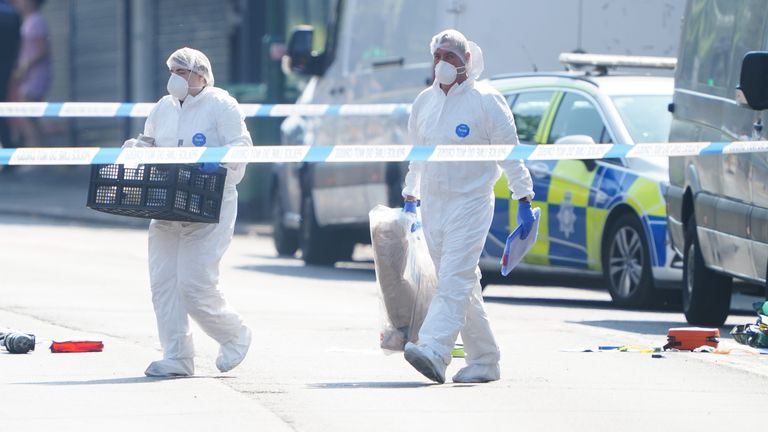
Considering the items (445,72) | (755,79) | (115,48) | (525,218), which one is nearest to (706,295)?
(755,79)

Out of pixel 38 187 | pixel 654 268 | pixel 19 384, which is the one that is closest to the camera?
pixel 19 384

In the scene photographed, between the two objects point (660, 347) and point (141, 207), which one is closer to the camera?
point (141, 207)

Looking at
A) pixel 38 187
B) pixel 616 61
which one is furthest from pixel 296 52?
pixel 38 187

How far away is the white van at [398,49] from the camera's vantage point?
15961mm

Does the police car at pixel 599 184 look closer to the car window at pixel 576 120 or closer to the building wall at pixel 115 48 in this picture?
the car window at pixel 576 120

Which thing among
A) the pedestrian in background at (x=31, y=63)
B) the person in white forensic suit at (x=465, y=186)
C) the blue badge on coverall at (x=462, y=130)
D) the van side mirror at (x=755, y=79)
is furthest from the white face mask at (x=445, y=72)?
the pedestrian in background at (x=31, y=63)

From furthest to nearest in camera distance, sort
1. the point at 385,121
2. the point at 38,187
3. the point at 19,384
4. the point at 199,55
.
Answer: the point at 38,187
the point at 385,121
the point at 199,55
the point at 19,384

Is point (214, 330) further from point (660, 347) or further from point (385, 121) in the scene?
point (385, 121)

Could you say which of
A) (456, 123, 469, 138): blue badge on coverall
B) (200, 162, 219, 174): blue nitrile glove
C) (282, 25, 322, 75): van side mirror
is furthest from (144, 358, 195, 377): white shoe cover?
(282, 25, 322, 75): van side mirror

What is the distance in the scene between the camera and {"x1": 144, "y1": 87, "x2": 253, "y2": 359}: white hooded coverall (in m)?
8.98

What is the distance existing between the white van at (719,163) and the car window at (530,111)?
5.48ft

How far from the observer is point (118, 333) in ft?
35.9

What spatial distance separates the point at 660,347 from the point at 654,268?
8.30 feet

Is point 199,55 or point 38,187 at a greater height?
point 199,55
